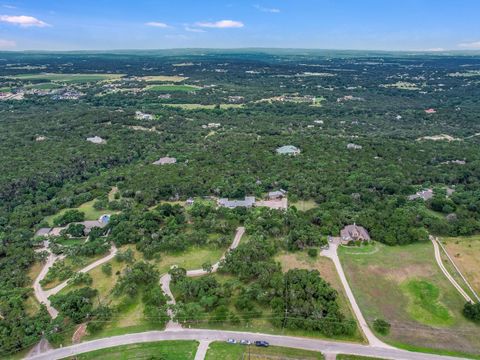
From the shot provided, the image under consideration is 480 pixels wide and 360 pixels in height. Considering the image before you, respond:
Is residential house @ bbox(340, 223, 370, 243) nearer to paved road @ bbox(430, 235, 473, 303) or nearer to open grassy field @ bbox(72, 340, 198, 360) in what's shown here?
paved road @ bbox(430, 235, 473, 303)

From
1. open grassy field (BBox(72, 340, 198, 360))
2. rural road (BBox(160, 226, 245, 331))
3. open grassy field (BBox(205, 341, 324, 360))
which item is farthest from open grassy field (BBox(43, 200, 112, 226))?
open grassy field (BBox(205, 341, 324, 360))

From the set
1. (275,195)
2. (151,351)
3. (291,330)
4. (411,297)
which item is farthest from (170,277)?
(411,297)

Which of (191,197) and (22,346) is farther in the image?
(191,197)

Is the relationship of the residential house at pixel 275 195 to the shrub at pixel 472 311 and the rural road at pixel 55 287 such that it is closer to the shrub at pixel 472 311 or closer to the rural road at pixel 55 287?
the rural road at pixel 55 287

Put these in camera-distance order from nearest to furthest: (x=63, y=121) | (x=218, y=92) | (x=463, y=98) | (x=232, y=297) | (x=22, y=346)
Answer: (x=22, y=346) → (x=232, y=297) → (x=63, y=121) → (x=463, y=98) → (x=218, y=92)

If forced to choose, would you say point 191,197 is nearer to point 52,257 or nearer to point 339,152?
point 52,257

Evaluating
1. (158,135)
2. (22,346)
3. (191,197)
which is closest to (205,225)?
(191,197)
